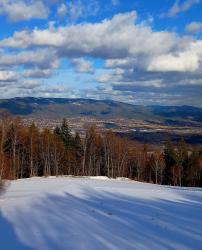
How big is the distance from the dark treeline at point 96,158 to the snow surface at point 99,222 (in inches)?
1865

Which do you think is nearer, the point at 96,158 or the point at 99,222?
the point at 99,222

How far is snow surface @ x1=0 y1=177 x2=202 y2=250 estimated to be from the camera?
51.0 feet

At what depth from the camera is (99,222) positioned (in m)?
19.0

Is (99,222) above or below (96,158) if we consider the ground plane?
above

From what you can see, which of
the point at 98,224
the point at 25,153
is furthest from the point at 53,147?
the point at 98,224

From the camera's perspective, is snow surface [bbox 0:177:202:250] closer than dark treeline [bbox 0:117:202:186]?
Yes

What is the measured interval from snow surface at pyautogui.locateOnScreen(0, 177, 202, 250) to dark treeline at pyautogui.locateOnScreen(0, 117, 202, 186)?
4738 cm

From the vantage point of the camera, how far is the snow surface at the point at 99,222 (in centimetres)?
1555

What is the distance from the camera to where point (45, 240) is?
52.7 ft

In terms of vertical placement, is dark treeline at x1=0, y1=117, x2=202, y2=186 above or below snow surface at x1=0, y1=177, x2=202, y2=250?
below

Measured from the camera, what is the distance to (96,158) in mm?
85125

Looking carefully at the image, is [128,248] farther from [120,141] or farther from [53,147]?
[120,141]

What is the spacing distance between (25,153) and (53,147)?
473cm

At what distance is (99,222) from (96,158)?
6618 cm
